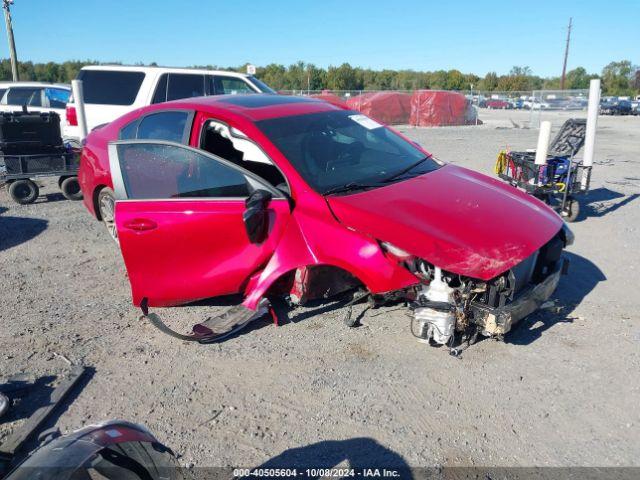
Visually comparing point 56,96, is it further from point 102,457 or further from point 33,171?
point 102,457

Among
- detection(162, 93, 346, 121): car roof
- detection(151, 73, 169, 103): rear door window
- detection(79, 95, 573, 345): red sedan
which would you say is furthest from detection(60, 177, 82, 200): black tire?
detection(79, 95, 573, 345): red sedan

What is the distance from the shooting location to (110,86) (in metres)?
10.3

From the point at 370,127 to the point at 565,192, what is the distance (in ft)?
11.9

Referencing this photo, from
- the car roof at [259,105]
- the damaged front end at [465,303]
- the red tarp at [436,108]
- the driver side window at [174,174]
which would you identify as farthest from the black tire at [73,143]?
the red tarp at [436,108]

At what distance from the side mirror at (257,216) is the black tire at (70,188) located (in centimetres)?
619

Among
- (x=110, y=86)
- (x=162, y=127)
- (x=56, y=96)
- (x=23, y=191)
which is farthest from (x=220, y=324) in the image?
(x=56, y=96)

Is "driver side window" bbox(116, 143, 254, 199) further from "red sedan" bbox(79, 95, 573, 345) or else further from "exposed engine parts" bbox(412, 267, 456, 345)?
"exposed engine parts" bbox(412, 267, 456, 345)

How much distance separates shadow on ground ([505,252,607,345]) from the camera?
391 cm

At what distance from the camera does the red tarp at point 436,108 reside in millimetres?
27500

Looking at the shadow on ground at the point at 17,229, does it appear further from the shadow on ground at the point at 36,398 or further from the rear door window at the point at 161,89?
the rear door window at the point at 161,89

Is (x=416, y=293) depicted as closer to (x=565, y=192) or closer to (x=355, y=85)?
(x=565, y=192)

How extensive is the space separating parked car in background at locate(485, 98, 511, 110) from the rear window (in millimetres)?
39621

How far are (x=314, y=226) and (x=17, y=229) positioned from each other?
5117 millimetres

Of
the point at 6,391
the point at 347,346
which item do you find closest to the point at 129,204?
the point at 6,391
